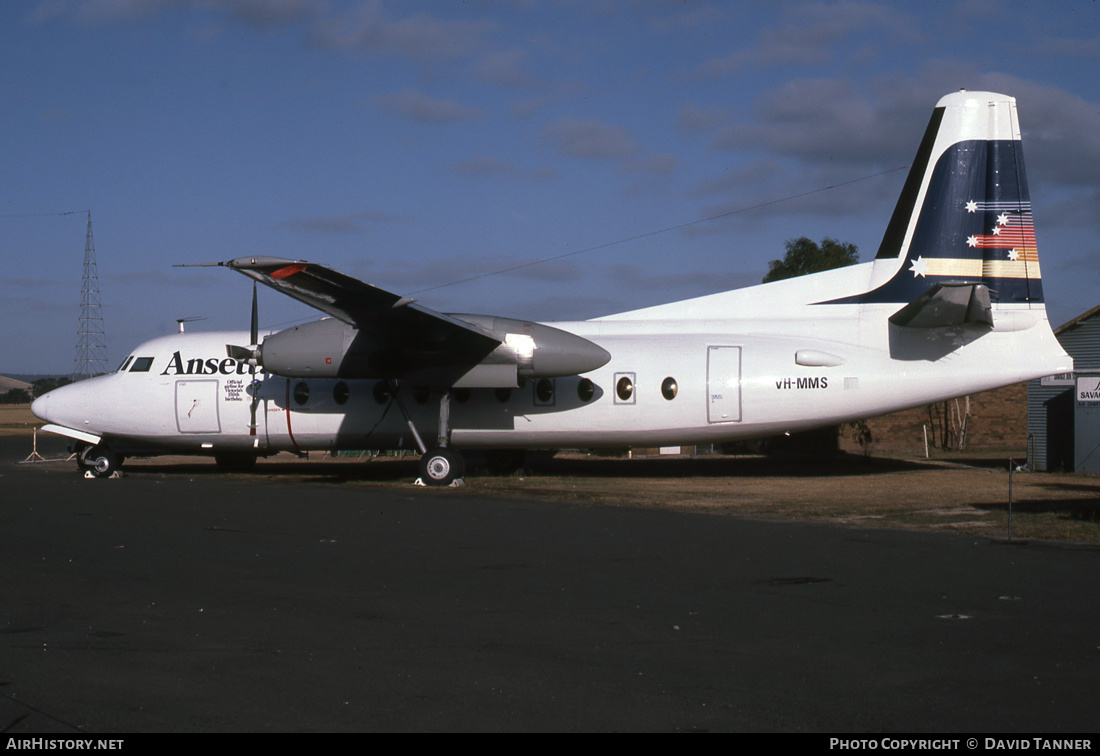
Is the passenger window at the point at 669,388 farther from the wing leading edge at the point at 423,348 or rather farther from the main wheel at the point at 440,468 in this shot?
the main wheel at the point at 440,468

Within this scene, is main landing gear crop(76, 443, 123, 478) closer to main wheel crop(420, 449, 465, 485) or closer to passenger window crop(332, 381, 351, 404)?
passenger window crop(332, 381, 351, 404)

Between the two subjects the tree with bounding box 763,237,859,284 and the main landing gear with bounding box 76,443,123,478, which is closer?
the main landing gear with bounding box 76,443,123,478

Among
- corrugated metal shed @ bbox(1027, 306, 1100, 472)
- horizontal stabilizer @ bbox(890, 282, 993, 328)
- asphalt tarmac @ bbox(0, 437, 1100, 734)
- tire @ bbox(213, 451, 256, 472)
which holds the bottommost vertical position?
asphalt tarmac @ bbox(0, 437, 1100, 734)

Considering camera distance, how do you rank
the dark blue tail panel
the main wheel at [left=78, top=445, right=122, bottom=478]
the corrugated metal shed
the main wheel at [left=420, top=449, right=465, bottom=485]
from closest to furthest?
the dark blue tail panel
the main wheel at [left=420, top=449, right=465, bottom=485]
the main wheel at [left=78, top=445, right=122, bottom=478]
the corrugated metal shed

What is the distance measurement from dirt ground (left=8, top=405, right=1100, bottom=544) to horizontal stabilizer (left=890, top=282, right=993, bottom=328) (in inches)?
120

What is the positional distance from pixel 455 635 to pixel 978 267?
1487 cm

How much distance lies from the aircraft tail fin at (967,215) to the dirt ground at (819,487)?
353 centimetres

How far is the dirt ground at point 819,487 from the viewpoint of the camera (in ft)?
42.8

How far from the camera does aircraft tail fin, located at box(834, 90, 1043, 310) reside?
17.8m

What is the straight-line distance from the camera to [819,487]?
60.9ft

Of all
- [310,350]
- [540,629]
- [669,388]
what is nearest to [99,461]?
[310,350]

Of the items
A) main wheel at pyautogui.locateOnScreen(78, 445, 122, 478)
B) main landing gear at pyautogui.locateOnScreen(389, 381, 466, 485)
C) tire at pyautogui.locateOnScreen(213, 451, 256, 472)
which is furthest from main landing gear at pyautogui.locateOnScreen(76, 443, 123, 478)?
main landing gear at pyautogui.locateOnScreen(389, 381, 466, 485)

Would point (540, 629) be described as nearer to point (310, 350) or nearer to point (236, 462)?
point (310, 350)

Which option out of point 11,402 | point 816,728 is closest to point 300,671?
point 816,728
